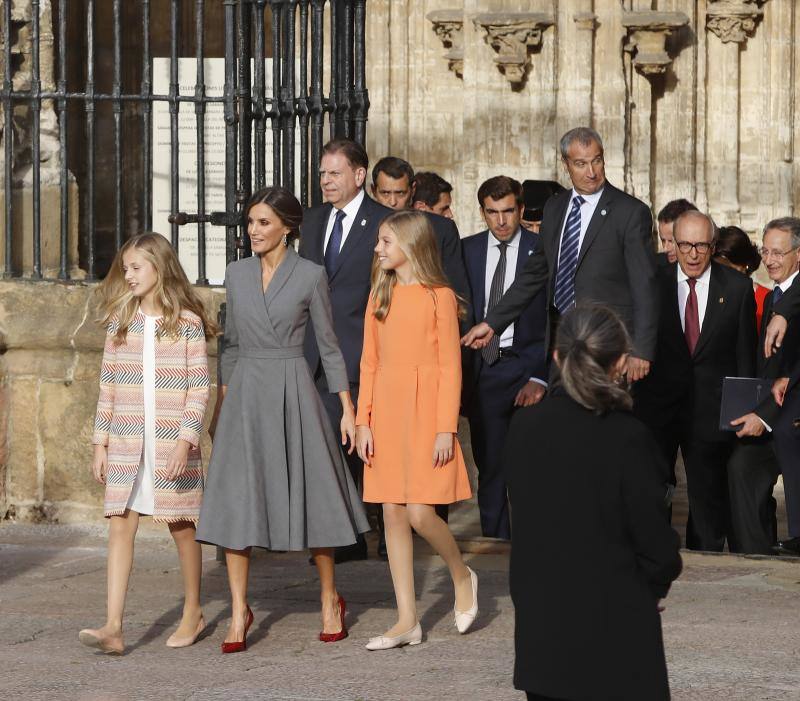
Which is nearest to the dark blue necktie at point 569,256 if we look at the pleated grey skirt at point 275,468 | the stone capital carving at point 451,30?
the pleated grey skirt at point 275,468

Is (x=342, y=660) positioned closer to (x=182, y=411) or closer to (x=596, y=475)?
(x=182, y=411)

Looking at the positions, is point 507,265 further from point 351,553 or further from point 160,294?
point 160,294

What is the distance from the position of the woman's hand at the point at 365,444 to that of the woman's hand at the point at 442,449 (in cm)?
24

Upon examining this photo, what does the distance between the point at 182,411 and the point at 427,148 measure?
7546mm

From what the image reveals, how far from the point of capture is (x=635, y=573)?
13.8ft

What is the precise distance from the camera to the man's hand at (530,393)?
26.9 ft

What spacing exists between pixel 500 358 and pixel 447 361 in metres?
1.80

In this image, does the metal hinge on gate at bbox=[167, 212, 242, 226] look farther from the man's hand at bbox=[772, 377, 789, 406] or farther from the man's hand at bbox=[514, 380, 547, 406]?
the man's hand at bbox=[772, 377, 789, 406]

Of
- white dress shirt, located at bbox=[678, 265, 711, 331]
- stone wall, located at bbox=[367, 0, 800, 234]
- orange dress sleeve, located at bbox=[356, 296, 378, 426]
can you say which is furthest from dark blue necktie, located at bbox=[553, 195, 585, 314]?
stone wall, located at bbox=[367, 0, 800, 234]

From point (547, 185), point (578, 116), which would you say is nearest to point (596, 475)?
point (547, 185)

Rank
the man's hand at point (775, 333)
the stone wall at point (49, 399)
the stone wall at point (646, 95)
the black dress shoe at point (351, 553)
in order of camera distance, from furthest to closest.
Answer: the stone wall at point (646, 95) < the stone wall at point (49, 399) < the black dress shoe at point (351, 553) < the man's hand at point (775, 333)

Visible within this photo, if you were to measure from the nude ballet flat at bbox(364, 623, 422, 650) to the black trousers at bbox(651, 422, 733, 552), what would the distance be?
2250 millimetres

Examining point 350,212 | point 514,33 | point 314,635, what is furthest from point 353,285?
point 514,33

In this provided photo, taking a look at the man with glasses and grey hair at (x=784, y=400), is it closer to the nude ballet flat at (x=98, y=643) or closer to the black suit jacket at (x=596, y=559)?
the nude ballet flat at (x=98, y=643)
